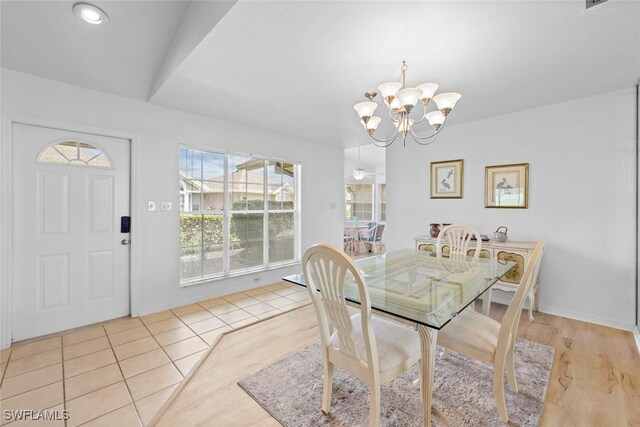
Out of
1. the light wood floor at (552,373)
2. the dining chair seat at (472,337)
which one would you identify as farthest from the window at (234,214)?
the dining chair seat at (472,337)

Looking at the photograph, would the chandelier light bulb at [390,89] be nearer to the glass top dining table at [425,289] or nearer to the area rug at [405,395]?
the glass top dining table at [425,289]

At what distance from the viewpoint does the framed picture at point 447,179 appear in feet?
12.5

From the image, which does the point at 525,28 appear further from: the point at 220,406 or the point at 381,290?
the point at 220,406

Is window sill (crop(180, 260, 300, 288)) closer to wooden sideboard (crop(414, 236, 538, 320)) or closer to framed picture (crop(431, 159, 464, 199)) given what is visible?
framed picture (crop(431, 159, 464, 199))

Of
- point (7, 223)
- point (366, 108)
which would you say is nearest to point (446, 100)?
point (366, 108)

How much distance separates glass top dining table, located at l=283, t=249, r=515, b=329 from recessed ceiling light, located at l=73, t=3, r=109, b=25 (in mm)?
2422

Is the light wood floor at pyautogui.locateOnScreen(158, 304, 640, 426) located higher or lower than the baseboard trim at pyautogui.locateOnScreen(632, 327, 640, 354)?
lower

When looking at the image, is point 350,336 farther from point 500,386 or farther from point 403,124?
point 403,124

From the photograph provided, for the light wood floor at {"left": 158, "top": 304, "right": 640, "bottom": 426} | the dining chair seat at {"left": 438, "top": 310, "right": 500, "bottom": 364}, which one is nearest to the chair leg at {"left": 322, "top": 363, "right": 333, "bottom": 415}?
the light wood floor at {"left": 158, "top": 304, "right": 640, "bottom": 426}

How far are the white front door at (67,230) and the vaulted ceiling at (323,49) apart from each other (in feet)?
2.19

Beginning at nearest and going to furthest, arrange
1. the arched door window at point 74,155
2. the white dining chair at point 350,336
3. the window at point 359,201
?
1. the white dining chair at point 350,336
2. the arched door window at point 74,155
3. the window at point 359,201

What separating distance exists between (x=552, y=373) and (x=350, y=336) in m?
1.72

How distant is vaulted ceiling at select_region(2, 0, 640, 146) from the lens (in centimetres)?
172

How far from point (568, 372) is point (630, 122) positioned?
8.15 ft
